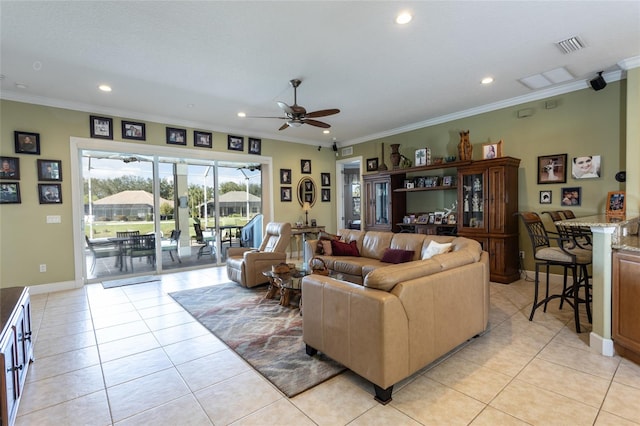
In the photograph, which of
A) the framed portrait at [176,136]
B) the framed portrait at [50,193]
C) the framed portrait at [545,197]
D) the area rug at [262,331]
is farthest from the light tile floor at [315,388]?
the framed portrait at [176,136]

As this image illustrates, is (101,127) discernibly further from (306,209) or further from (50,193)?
(306,209)

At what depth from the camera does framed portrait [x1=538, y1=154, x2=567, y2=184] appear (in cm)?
450

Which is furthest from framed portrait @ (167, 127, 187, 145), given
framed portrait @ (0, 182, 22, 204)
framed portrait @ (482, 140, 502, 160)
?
framed portrait @ (482, 140, 502, 160)

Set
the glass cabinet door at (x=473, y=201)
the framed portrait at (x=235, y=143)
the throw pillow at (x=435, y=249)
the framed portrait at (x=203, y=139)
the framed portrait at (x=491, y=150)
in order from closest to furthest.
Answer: the throw pillow at (x=435, y=249) → the framed portrait at (x=491, y=150) → the glass cabinet door at (x=473, y=201) → the framed portrait at (x=203, y=139) → the framed portrait at (x=235, y=143)

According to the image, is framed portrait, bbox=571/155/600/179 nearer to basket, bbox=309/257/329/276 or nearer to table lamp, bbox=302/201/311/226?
basket, bbox=309/257/329/276

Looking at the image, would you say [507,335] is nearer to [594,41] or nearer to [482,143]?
[594,41]

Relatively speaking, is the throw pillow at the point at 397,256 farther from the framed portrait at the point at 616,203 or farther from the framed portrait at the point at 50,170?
the framed portrait at the point at 50,170

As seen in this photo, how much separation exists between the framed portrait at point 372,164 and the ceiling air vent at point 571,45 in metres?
Result: 4.21

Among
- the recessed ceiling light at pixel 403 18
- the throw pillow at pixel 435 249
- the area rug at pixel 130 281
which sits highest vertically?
the recessed ceiling light at pixel 403 18

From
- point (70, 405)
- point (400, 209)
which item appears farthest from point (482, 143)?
point (70, 405)

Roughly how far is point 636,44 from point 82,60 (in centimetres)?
613

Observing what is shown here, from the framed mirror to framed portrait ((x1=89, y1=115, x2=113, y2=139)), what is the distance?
403 cm

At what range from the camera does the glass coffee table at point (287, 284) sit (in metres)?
3.56

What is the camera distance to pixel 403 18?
2.71m
